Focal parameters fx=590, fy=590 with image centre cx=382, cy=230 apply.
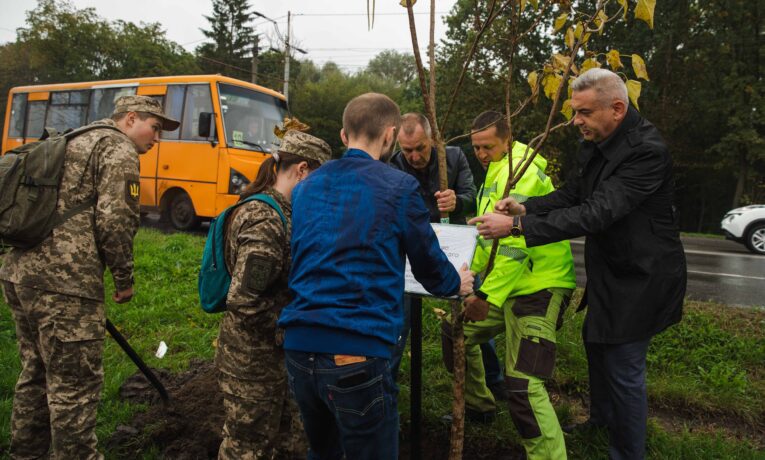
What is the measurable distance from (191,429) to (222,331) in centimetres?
126

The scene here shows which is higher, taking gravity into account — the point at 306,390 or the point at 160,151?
the point at 160,151

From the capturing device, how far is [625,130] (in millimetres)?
2715

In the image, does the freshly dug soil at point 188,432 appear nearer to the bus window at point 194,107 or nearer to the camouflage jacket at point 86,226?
the camouflage jacket at point 86,226

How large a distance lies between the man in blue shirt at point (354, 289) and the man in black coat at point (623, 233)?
2.19 feet

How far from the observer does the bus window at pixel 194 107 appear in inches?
448

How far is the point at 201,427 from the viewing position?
3545 millimetres

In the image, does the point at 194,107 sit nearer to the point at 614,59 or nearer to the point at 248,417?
the point at 248,417

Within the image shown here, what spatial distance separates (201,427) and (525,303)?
2.05m

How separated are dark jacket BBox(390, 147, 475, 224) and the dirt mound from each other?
1.90 metres

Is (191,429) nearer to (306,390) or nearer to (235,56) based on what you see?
(306,390)

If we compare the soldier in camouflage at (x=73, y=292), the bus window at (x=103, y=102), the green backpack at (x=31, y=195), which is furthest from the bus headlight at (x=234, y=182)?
the green backpack at (x=31, y=195)

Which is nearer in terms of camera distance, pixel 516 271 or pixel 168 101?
pixel 516 271

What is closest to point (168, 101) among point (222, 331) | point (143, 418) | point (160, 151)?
point (160, 151)

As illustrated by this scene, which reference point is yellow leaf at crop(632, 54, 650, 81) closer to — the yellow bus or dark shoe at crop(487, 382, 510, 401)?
dark shoe at crop(487, 382, 510, 401)
